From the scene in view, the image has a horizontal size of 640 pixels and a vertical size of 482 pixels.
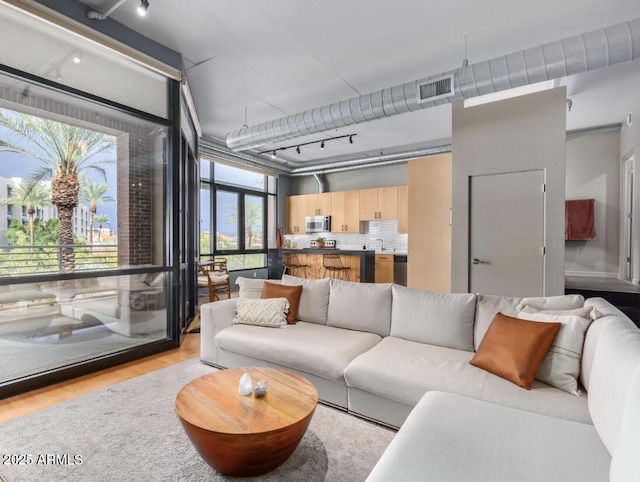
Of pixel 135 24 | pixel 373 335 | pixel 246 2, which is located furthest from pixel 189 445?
pixel 135 24

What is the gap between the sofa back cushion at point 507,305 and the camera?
2.21 metres

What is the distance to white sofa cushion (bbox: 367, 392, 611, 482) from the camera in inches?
45.9

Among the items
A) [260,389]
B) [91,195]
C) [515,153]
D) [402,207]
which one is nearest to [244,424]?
[260,389]

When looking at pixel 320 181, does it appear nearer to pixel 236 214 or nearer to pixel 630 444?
pixel 236 214

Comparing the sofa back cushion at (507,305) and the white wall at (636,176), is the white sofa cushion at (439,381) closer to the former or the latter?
the sofa back cushion at (507,305)

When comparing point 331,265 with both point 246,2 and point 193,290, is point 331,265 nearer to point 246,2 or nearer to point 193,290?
point 193,290

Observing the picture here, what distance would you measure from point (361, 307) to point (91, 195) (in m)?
2.78

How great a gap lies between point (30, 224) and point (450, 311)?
351 centimetres

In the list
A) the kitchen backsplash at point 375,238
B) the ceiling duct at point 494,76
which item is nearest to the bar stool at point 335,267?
the kitchen backsplash at point 375,238

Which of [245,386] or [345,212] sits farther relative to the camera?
[345,212]

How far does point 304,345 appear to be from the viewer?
8.32 feet

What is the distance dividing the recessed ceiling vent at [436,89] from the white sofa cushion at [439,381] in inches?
101

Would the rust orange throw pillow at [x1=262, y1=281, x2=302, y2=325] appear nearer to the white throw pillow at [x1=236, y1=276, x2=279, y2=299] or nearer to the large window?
the white throw pillow at [x1=236, y1=276, x2=279, y2=299]

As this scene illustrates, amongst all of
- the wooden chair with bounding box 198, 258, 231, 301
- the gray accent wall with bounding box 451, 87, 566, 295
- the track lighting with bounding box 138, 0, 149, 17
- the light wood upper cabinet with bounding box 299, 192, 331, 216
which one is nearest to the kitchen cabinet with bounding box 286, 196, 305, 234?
the light wood upper cabinet with bounding box 299, 192, 331, 216
